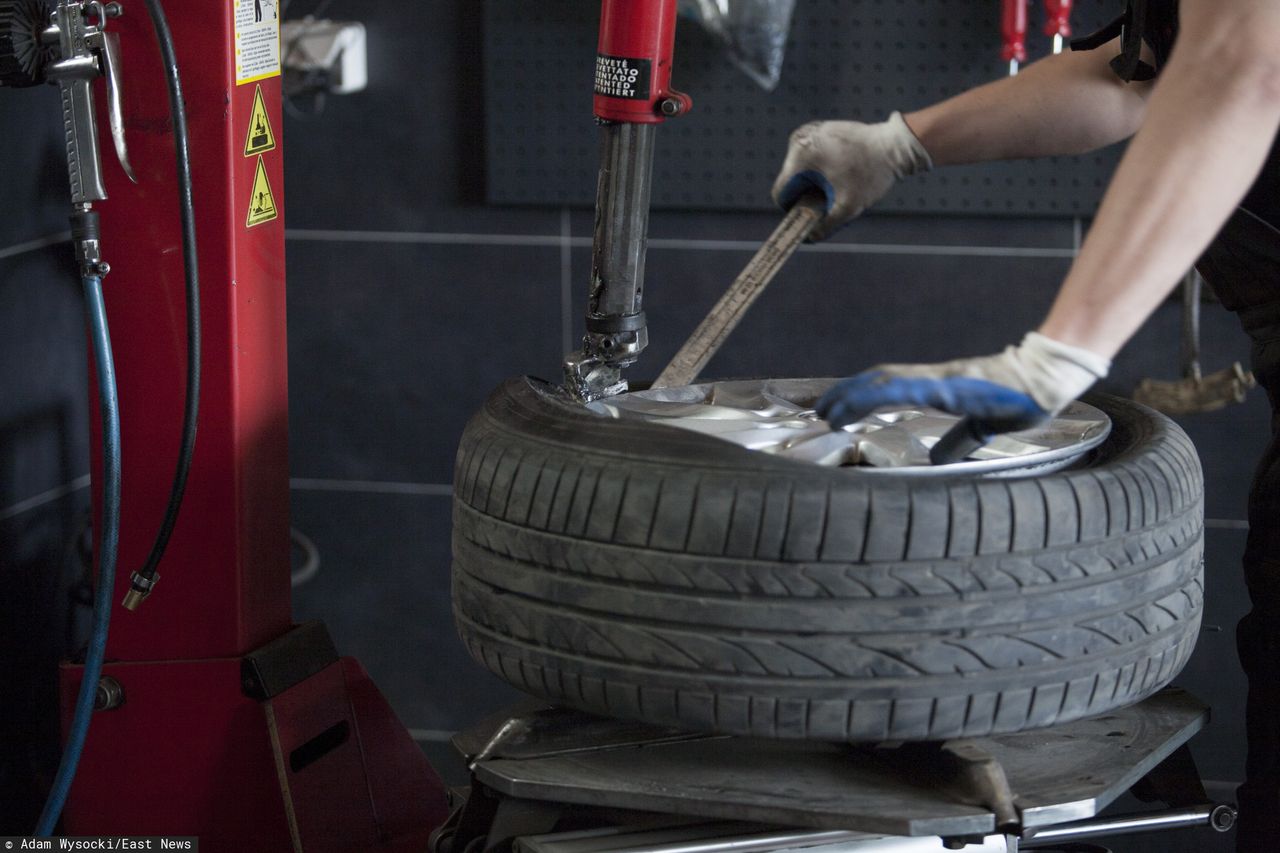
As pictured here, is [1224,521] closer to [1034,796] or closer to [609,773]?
[1034,796]

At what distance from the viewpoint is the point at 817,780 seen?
1.06 metres

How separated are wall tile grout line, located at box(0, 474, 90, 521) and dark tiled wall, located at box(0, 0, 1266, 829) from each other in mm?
533

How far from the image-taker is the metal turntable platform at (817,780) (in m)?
1.00

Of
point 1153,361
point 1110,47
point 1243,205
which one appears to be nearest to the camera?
point 1243,205

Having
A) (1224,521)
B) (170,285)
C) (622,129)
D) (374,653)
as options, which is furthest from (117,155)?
(1224,521)

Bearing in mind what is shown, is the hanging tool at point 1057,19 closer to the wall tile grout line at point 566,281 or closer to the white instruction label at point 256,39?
the wall tile grout line at point 566,281

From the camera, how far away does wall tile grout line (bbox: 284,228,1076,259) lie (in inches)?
83.8

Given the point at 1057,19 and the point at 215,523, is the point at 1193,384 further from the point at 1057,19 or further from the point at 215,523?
the point at 215,523

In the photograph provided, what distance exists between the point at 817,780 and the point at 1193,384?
1.19 meters

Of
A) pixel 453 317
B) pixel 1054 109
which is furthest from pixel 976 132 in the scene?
pixel 453 317

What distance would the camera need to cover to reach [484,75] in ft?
7.06

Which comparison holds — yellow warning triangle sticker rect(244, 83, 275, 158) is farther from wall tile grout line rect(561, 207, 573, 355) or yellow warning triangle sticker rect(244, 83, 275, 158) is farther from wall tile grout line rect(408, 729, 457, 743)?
wall tile grout line rect(408, 729, 457, 743)

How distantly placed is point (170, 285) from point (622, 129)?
513 mm

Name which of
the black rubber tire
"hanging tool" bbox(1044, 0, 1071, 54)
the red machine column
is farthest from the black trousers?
the red machine column
